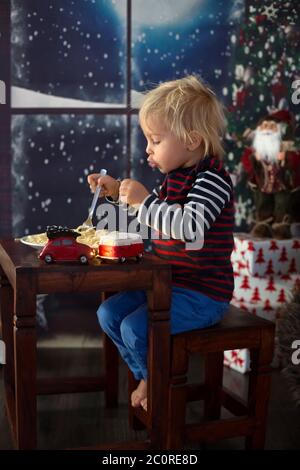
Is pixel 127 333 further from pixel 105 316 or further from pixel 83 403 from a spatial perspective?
pixel 83 403

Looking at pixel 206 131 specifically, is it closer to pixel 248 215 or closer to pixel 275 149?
pixel 275 149

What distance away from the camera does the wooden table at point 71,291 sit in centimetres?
141

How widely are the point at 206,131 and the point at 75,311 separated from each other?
1427 millimetres

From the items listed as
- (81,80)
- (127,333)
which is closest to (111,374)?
(127,333)

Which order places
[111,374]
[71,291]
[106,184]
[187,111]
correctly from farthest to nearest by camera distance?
[111,374] → [106,184] → [187,111] → [71,291]

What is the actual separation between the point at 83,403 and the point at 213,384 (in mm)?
488

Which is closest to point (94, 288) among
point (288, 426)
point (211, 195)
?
point (211, 195)

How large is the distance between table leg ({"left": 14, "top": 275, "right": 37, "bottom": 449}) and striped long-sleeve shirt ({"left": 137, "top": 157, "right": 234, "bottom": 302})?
379mm

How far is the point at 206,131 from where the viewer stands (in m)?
1.71

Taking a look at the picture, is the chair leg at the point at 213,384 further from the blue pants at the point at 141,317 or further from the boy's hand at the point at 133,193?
the boy's hand at the point at 133,193

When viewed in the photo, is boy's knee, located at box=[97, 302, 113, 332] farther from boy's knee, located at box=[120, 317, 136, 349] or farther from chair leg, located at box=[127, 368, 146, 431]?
chair leg, located at box=[127, 368, 146, 431]

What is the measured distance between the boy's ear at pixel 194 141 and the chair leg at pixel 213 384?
2.16 ft

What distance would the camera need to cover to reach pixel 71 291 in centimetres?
143

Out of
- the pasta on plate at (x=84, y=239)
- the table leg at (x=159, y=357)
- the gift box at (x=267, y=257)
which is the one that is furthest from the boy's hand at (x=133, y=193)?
the gift box at (x=267, y=257)
